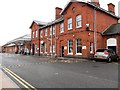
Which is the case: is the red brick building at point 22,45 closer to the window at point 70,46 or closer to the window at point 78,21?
the window at point 70,46

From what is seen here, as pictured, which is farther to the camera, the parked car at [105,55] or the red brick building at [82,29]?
the red brick building at [82,29]

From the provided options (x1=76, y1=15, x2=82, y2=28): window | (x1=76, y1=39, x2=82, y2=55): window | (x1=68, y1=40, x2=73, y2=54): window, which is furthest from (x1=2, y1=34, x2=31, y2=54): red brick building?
(x1=76, y1=15, x2=82, y2=28): window

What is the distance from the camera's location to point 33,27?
44.0 metres

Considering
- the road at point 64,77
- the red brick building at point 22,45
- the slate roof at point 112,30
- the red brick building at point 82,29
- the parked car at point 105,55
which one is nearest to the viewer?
the road at point 64,77

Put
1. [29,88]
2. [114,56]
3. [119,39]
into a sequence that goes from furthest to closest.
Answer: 1. [119,39]
2. [114,56]
3. [29,88]

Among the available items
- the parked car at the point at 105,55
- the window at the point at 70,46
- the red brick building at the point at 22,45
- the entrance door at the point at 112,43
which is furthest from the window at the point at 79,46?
the red brick building at the point at 22,45

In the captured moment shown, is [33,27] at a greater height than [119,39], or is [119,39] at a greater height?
[33,27]

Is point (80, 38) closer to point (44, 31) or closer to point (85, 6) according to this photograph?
point (85, 6)

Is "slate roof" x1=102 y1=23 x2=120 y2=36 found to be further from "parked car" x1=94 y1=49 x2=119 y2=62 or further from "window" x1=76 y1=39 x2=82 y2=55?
"parked car" x1=94 y1=49 x2=119 y2=62

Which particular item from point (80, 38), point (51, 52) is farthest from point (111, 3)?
point (51, 52)

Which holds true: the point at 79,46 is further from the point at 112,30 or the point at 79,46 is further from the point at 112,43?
the point at 112,30

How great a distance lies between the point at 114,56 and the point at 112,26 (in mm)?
8945

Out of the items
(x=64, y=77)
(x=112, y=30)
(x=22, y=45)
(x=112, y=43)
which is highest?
(x=112, y=30)

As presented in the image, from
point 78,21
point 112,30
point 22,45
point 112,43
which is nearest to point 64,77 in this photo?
point 112,43
